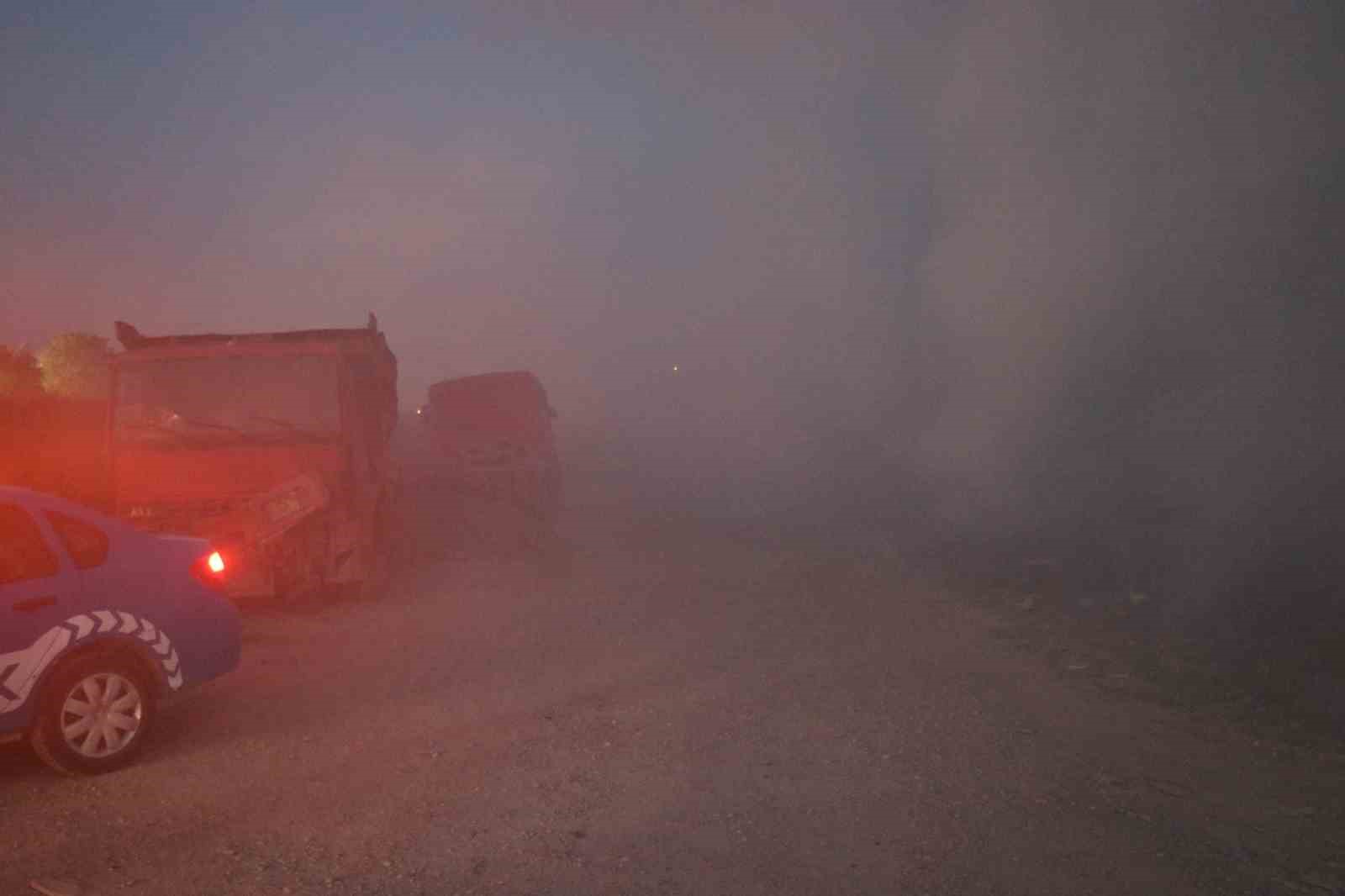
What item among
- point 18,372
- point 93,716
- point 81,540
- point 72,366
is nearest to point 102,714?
point 93,716

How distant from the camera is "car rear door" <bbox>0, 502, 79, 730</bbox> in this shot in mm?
5578

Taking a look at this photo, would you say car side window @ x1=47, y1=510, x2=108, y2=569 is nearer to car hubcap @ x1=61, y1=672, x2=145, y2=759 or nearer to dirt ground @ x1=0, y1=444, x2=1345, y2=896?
car hubcap @ x1=61, y1=672, x2=145, y2=759

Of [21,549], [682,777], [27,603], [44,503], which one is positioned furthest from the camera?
[44,503]

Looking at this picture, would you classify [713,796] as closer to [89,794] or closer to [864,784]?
[864,784]

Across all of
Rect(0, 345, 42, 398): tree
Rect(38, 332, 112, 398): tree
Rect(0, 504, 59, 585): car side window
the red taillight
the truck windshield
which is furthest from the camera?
Rect(38, 332, 112, 398): tree

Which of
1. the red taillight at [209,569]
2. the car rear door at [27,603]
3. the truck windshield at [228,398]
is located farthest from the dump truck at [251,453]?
the car rear door at [27,603]

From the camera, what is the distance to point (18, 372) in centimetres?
2488

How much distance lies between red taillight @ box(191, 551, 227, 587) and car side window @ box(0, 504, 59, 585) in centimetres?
97

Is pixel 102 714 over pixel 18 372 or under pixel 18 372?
under

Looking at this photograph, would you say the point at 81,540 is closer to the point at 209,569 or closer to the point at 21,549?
the point at 21,549

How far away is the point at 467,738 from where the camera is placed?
21.8ft

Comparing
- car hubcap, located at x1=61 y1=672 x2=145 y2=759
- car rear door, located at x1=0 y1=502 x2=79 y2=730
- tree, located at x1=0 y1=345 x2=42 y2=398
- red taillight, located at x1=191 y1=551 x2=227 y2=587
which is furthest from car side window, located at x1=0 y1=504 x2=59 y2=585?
tree, located at x1=0 y1=345 x2=42 y2=398

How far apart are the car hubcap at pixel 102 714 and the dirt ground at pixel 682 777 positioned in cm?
22

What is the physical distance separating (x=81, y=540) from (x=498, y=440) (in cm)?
1410
